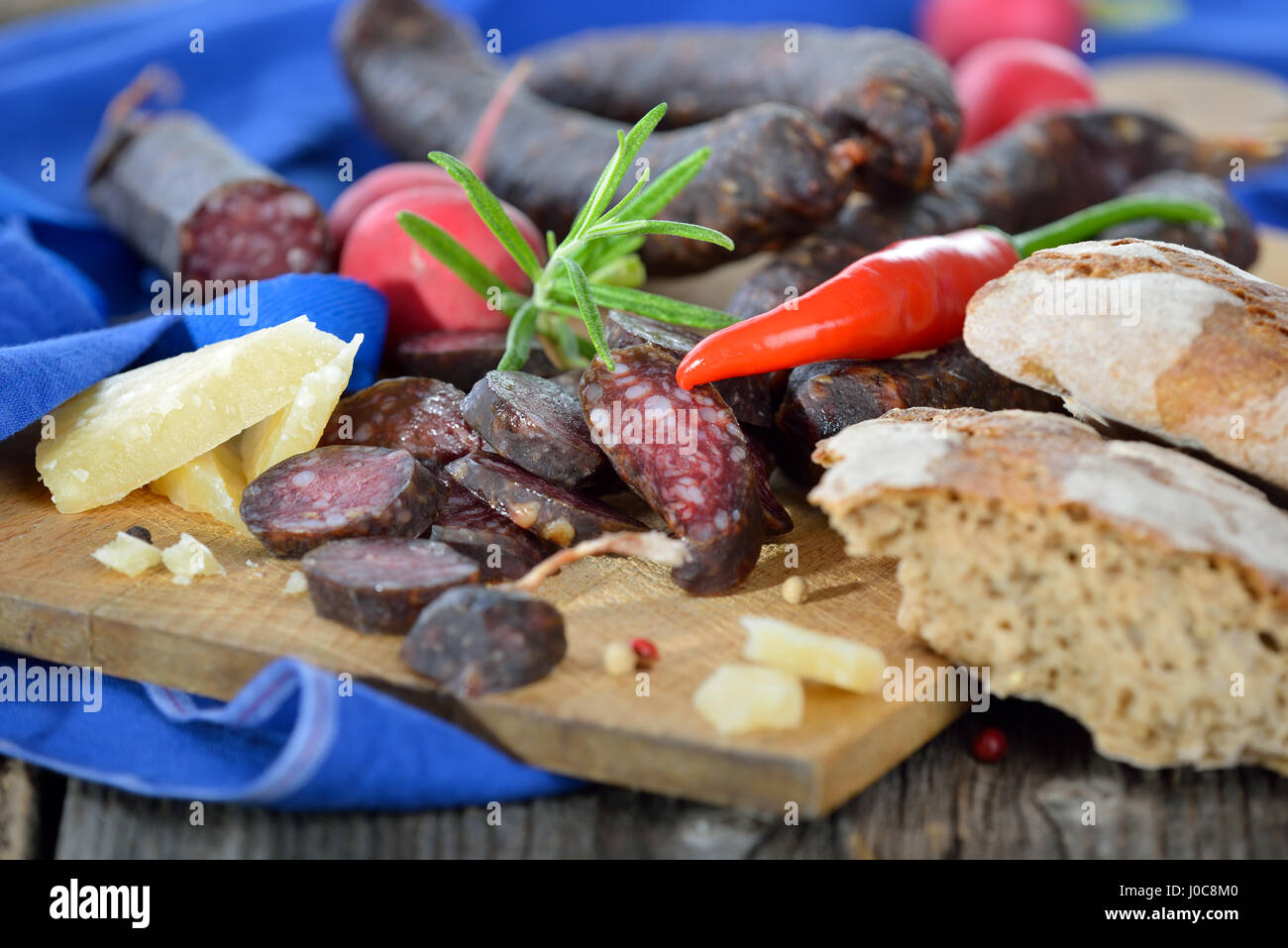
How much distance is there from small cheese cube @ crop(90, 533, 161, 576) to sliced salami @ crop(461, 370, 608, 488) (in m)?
0.50

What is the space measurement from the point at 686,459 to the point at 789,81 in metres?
1.80

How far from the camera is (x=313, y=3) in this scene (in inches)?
176

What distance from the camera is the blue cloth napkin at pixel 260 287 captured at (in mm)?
1497

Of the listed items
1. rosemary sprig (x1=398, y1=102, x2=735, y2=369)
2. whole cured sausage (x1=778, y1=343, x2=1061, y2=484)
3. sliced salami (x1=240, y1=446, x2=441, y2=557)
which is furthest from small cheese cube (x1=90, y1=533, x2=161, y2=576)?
whole cured sausage (x1=778, y1=343, x2=1061, y2=484)

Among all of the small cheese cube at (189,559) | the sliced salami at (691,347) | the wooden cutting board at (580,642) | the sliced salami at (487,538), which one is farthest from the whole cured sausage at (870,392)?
the small cheese cube at (189,559)

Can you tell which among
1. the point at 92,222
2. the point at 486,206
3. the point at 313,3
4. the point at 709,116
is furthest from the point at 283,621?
the point at 313,3

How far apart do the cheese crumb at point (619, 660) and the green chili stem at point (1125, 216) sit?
4.62 ft

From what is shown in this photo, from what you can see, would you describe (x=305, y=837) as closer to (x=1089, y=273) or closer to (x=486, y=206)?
(x=486, y=206)

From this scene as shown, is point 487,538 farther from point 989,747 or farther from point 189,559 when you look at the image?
point 989,747

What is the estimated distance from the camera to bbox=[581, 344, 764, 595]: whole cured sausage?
5.82 ft

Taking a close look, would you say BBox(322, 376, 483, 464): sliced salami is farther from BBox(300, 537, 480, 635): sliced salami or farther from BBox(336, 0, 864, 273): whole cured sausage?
BBox(336, 0, 864, 273): whole cured sausage

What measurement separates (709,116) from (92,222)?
1.69 m

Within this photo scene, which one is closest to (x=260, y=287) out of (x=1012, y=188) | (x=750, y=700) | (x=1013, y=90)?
(x=750, y=700)

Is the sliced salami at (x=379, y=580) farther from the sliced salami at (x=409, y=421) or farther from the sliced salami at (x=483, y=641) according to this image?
the sliced salami at (x=409, y=421)
